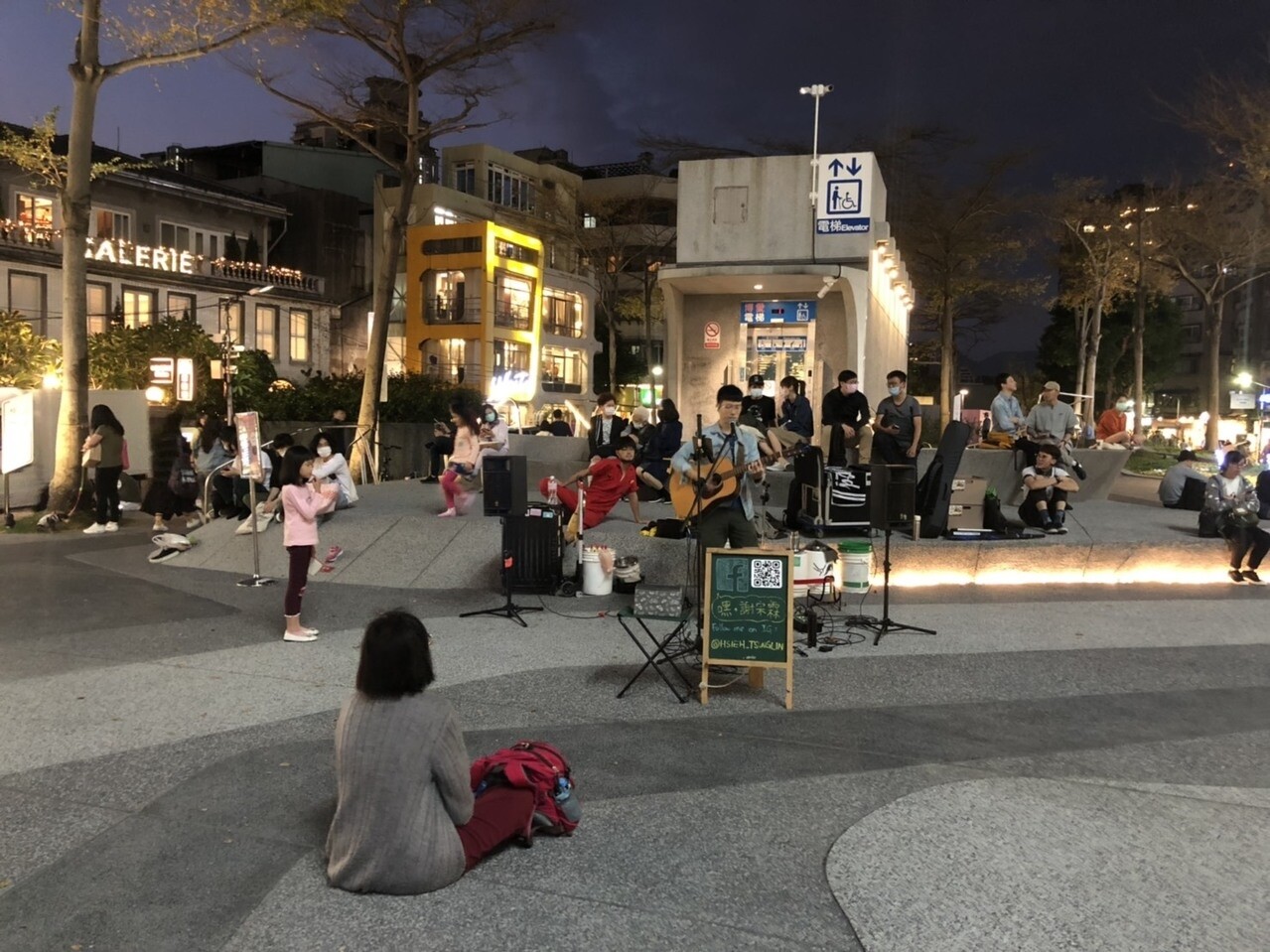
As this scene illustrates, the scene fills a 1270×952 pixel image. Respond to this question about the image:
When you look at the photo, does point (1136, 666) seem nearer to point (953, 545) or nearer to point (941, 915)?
point (953, 545)

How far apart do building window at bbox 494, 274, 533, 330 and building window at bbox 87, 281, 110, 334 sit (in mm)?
16577

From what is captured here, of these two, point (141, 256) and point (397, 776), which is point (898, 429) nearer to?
point (397, 776)

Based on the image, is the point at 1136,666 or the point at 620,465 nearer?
the point at 1136,666

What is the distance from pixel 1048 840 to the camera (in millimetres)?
4363

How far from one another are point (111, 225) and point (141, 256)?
186cm

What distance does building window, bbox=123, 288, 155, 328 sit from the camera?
29.6 meters

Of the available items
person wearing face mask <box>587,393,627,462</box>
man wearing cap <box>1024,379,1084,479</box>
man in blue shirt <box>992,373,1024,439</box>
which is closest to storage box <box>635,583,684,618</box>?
person wearing face mask <box>587,393,627,462</box>

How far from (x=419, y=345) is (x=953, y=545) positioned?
34.6 meters

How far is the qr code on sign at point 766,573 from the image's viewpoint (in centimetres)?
646

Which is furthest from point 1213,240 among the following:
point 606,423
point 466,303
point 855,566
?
point 466,303

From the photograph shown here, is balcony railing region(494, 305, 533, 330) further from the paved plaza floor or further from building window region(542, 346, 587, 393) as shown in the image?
the paved plaza floor

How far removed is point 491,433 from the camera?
42.9ft

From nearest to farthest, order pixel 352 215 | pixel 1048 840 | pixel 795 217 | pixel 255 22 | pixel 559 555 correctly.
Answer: pixel 1048 840, pixel 559 555, pixel 255 22, pixel 795 217, pixel 352 215

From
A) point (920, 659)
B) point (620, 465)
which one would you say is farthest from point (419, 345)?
point (920, 659)
